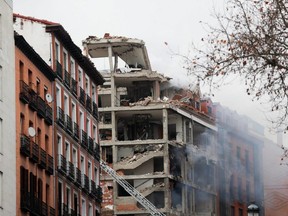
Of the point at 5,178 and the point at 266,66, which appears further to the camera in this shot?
the point at 5,178

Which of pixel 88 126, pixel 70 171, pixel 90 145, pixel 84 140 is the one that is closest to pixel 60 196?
pixel 70 171

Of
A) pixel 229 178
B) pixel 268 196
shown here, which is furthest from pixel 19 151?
pixel 268 196

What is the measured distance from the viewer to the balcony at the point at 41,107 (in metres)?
93.5

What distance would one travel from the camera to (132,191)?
142 m

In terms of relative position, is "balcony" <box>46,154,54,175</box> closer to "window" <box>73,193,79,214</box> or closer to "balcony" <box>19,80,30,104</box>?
"balcony" <box>19,80,30,104</box>

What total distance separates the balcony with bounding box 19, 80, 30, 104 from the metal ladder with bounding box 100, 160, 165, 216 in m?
49.8

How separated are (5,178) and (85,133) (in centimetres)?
2644

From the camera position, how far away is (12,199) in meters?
84.8

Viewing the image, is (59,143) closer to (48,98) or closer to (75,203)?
(75,203)

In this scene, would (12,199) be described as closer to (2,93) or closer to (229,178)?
(2,93)

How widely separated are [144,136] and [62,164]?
49.8 metres

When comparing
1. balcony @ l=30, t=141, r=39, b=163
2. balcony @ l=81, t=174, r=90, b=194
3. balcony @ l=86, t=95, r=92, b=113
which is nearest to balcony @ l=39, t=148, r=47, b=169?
balcony @ l=30, t=141, r=39, b=163

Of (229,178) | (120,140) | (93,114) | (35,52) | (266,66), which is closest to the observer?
(266,66)

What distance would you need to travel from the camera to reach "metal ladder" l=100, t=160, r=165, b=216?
14012 cm
